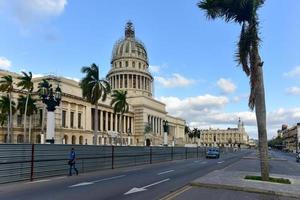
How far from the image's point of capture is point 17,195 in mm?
14562

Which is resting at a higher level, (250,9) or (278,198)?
(250,9)

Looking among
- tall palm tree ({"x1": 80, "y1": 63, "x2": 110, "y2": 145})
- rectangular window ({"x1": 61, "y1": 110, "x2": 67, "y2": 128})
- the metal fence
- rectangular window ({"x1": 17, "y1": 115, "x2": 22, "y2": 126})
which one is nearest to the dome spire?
rectangular window ({"x1": 61, "y1": 110, "x2": 67, "y2": 128})

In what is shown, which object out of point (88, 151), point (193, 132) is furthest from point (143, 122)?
point (88, 151)

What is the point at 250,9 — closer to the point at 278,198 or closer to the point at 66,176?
the point at 278,198

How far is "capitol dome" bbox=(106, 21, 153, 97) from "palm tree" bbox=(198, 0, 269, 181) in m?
118

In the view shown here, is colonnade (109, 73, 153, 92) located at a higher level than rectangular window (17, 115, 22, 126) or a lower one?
higher

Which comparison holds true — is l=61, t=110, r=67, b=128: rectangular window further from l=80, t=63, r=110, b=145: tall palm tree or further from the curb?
the curb

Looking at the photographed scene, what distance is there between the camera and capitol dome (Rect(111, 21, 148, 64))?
476 ft

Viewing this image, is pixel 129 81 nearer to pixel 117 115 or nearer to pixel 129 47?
pixel 129 47

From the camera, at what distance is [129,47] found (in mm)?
146375

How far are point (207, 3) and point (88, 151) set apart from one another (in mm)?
13781

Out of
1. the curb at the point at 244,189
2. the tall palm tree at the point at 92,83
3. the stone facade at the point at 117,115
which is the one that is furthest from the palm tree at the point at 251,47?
the stone facade at the point at 117,115

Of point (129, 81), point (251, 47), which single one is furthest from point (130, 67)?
point (251, 47)

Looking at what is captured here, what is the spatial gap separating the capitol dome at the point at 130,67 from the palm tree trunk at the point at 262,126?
118490 millimetres
